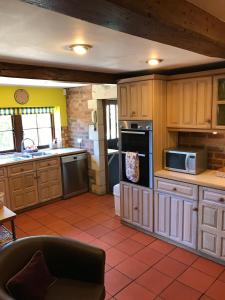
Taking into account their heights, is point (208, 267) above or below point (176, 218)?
below

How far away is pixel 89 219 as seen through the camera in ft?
13.1

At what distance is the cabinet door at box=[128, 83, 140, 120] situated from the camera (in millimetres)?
3295

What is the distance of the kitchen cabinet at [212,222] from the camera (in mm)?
2717

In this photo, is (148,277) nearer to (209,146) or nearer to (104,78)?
(209,146)

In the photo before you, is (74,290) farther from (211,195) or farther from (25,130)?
(25,130)

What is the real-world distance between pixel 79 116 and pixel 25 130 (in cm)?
108

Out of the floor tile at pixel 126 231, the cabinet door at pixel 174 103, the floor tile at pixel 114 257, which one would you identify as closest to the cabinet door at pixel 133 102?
the cabinet door at pixel 174 103

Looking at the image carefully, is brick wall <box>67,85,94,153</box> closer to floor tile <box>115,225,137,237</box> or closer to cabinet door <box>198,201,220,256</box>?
floor tile <box>115,225,137,237</box>

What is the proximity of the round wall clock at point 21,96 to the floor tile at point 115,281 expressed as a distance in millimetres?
3353

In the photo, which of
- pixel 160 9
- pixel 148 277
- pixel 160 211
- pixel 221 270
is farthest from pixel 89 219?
pixel 160 9

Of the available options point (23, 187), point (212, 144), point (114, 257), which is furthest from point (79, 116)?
point (114, 257)

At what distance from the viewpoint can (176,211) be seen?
3.12 m

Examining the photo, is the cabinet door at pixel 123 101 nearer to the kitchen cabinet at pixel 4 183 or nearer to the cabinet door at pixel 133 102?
the cabinet door at pixel 133 102

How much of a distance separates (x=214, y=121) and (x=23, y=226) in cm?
303
